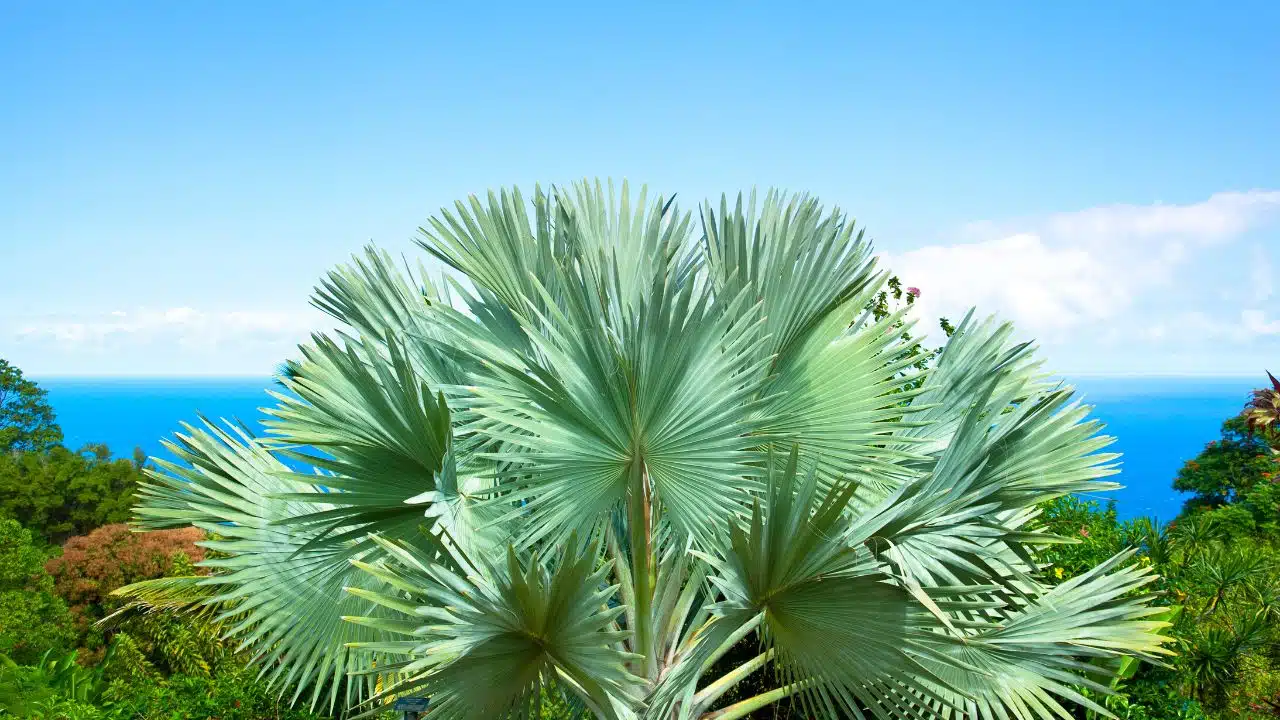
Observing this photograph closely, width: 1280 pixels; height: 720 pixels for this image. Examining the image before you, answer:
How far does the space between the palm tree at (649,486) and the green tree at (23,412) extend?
3613 cm

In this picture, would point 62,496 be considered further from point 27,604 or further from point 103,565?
point 27,604

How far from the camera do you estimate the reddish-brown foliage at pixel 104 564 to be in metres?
15.9

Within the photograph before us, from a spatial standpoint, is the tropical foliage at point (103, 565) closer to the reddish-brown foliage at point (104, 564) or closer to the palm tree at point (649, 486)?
the reddish-brown foliage at point (104, 564)

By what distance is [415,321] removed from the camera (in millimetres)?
4656

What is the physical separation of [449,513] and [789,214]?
227cm

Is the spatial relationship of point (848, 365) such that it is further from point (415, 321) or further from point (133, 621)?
point (133, 621)

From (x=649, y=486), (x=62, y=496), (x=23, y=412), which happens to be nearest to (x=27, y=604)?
(x=62, y=496)

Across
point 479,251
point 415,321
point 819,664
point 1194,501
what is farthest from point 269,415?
point 1194,501

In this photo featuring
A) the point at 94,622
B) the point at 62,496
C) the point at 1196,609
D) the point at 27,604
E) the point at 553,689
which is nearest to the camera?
the point at 553,689

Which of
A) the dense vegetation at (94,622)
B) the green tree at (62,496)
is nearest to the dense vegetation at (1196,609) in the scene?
the dense vegetation at (94,622)

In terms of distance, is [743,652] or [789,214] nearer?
[789,214]

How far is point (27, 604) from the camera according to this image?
14117mm

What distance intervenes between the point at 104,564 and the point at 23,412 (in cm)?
2267

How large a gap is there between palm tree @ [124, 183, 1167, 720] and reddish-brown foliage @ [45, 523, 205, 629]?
13.1 m
